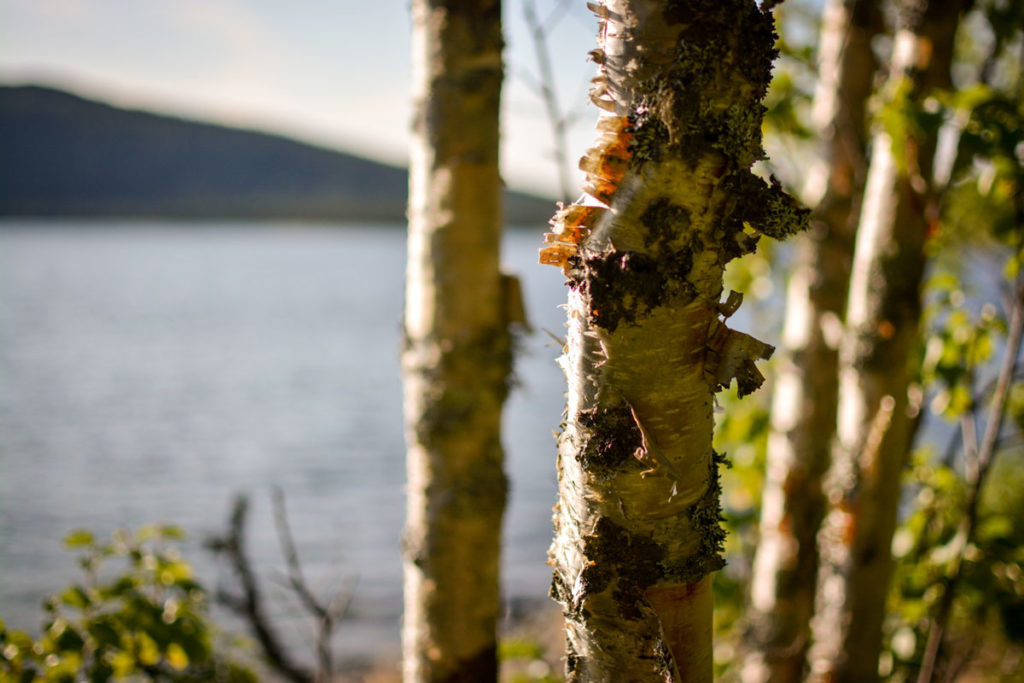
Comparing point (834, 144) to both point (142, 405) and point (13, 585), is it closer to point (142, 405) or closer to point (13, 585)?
point (13, 585)

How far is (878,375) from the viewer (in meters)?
2.77

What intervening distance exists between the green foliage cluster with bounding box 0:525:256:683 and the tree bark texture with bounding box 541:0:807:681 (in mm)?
1525

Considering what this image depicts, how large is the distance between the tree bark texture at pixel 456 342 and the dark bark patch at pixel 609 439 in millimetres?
1038

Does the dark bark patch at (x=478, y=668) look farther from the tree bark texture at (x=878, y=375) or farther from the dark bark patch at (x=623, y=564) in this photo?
the tree bark texture at (x=878, y=375)

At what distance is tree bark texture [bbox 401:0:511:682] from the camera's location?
6.55ft

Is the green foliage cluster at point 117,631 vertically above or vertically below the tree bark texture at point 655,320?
below

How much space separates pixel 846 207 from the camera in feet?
11.7

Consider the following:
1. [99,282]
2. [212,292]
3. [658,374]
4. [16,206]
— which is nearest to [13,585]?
[658,374]

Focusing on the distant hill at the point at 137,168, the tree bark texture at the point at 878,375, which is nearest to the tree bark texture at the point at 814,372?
the tree bark texture at the point at 878,375

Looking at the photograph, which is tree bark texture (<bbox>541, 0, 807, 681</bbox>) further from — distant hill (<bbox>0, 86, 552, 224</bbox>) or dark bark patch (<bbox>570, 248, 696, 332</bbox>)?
→ distant hill (<bbox>0, 86, 552, 224</bbox>)

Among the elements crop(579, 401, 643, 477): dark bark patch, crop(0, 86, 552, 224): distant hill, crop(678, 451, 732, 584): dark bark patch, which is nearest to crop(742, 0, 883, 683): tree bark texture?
crop(678, 451, 732, 584): dark bark patch

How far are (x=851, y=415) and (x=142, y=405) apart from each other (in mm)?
19406

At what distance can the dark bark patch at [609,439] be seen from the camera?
99 centimetres

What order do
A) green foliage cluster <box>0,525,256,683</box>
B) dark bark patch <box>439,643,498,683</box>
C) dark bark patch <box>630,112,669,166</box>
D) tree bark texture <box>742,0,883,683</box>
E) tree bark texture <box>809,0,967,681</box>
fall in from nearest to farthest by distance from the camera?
dark bark patch <box>630,112,669,166</box> < green foliage cluster <box>0,525,256,683</box> < dark bark patch <box>439,643,498,683</box> < tree bark texture <box>809,0,967,681</box> < tree bark texture <box>742,0,883,683</box>
